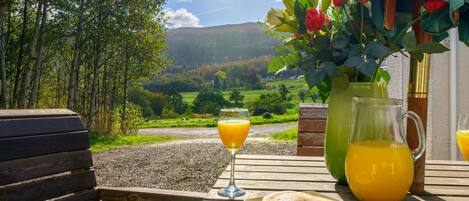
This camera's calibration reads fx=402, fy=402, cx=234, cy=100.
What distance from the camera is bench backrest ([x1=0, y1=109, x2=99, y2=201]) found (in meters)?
1.23

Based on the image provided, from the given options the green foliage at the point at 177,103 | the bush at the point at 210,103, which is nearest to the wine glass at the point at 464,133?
the bush at the point at 210,103

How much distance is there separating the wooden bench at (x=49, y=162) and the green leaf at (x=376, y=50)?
2.56ft

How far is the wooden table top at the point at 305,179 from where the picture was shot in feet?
3.32

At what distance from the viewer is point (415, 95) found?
0.98 meters

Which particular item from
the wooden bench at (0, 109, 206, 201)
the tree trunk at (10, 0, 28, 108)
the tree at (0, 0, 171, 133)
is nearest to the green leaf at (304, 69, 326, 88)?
the wooden bench at (0, 109, 206, 201)

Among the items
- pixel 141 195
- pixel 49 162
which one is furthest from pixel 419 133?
pixel 49 162

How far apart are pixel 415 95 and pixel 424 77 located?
0.05 metres

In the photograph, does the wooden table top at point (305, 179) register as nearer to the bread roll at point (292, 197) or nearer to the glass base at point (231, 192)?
the glass base at point (231, 192)

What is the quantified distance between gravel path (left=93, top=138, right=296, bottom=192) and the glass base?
3939mm

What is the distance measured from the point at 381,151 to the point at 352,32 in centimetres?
32

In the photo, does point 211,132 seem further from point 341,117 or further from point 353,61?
point 353,61

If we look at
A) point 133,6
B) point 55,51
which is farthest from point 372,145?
point 55,51

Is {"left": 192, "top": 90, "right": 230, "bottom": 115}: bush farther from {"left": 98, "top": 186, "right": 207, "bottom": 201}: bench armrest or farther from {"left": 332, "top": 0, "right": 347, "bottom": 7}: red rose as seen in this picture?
{"left": 332, "top": 0, "right": 347, "bottom": 7}: red rose

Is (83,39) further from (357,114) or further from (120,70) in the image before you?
(357,114)
